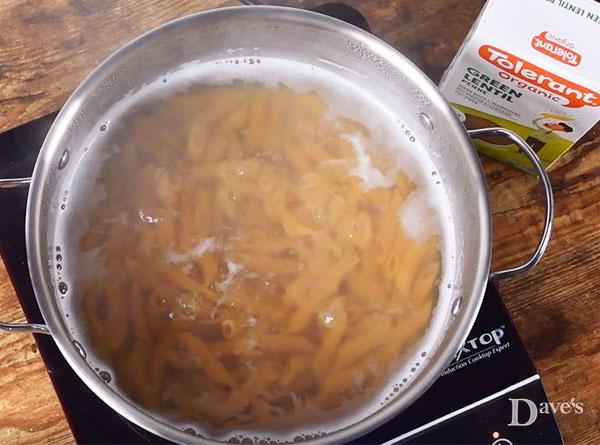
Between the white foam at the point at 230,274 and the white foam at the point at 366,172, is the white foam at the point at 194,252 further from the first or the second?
the white foam at the point at 366,172

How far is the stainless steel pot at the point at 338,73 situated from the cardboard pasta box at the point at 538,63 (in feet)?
0.28

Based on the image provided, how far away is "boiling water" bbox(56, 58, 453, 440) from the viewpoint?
106 centimetres

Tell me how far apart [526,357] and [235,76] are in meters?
0.56

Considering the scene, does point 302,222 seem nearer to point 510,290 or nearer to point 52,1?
point 510,290

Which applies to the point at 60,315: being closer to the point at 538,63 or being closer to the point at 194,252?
the point at 194,252

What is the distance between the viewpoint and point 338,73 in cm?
117

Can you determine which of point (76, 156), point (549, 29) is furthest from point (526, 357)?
point (76, 156)

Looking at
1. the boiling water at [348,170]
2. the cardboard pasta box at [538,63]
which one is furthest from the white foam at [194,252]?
the cardboard pasta box at [538,63]

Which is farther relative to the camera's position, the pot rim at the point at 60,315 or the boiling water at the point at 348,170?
the boiling water at the point at 348,170

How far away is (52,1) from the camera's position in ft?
4.11

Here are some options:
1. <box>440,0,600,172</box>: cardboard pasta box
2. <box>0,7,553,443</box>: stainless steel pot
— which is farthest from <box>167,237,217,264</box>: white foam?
<box>440,0,600,172</box>: cardboard pasta box

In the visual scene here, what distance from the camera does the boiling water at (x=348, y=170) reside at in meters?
1.06

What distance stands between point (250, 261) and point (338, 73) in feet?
0.98

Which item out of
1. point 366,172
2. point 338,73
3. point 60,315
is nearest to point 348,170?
point 366,172
